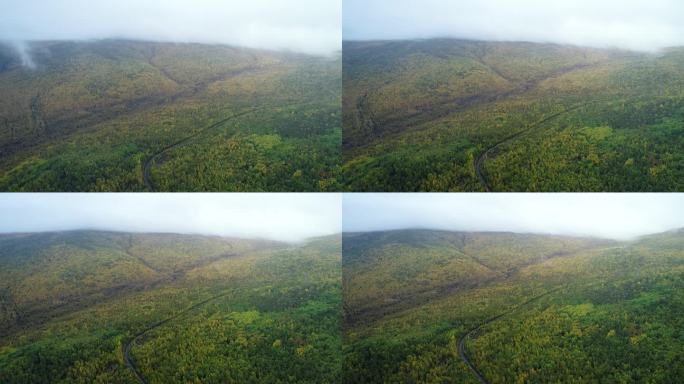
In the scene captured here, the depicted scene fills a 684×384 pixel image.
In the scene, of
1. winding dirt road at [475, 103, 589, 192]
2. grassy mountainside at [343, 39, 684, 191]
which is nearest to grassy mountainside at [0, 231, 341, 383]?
grassy mountainside at [343, 39, 684, 191]

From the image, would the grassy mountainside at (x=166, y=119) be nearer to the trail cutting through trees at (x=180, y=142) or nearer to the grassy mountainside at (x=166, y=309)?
the trail cutting through trees at (x=180, y=142)

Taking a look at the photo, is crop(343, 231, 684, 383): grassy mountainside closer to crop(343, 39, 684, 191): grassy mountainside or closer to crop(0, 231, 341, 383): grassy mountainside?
crop(0, 231, 341, 383): grassy mountainside

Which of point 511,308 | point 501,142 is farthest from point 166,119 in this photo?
point 511,308

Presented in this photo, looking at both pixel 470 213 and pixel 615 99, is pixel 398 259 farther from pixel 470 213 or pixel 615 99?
→ pixel 615 99

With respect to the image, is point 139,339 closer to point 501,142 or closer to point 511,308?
point 511,308

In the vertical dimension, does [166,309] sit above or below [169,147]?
below

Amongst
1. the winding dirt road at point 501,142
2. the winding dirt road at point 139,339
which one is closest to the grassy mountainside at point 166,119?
the winding dirt road at point 139,339

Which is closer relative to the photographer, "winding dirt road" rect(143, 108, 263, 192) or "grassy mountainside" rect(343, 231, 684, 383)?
"grassy mountainside" rect(343, 231, 684, 383)
